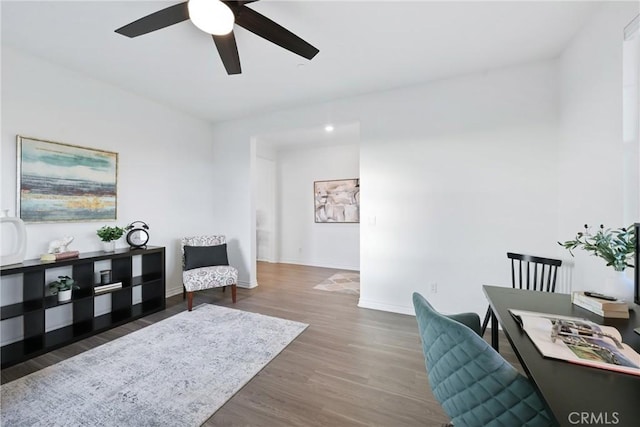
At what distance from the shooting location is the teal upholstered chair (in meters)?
Answer: 0.79

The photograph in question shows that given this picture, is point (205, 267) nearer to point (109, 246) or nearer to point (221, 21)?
point (109, 246)

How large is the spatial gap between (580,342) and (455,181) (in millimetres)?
2137

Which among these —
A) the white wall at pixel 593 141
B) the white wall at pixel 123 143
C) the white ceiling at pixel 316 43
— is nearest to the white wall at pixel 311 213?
the white wall at pixel 123 143

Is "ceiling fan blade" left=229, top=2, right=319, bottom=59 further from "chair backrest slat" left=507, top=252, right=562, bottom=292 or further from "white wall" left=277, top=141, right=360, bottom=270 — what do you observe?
"white wall" left=277, top=141, right=360, bottom=270

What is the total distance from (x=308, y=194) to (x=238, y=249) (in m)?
2.25

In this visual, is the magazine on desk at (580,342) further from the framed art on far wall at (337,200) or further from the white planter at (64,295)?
the framed art on far wall at (337,200)

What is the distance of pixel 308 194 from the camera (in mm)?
5840

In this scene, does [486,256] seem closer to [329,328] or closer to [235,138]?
[329,328]

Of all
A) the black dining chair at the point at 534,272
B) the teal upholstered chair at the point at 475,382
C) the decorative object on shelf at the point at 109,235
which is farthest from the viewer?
the decorative object on shelf at the point at 109,235

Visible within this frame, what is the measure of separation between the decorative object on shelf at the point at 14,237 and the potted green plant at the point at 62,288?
1.14ft

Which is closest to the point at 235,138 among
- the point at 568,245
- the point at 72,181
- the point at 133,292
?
the point at 72,181

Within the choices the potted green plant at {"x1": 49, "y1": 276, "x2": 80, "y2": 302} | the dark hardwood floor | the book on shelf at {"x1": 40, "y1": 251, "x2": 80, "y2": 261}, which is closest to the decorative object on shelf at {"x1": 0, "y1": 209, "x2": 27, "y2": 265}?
the book on shelf at {"x1": 40, "y1": 251, "x2": 80, "y2": 261}

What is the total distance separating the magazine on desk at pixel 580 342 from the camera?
0.82 meters

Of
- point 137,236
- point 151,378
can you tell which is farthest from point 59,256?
point 151,378
